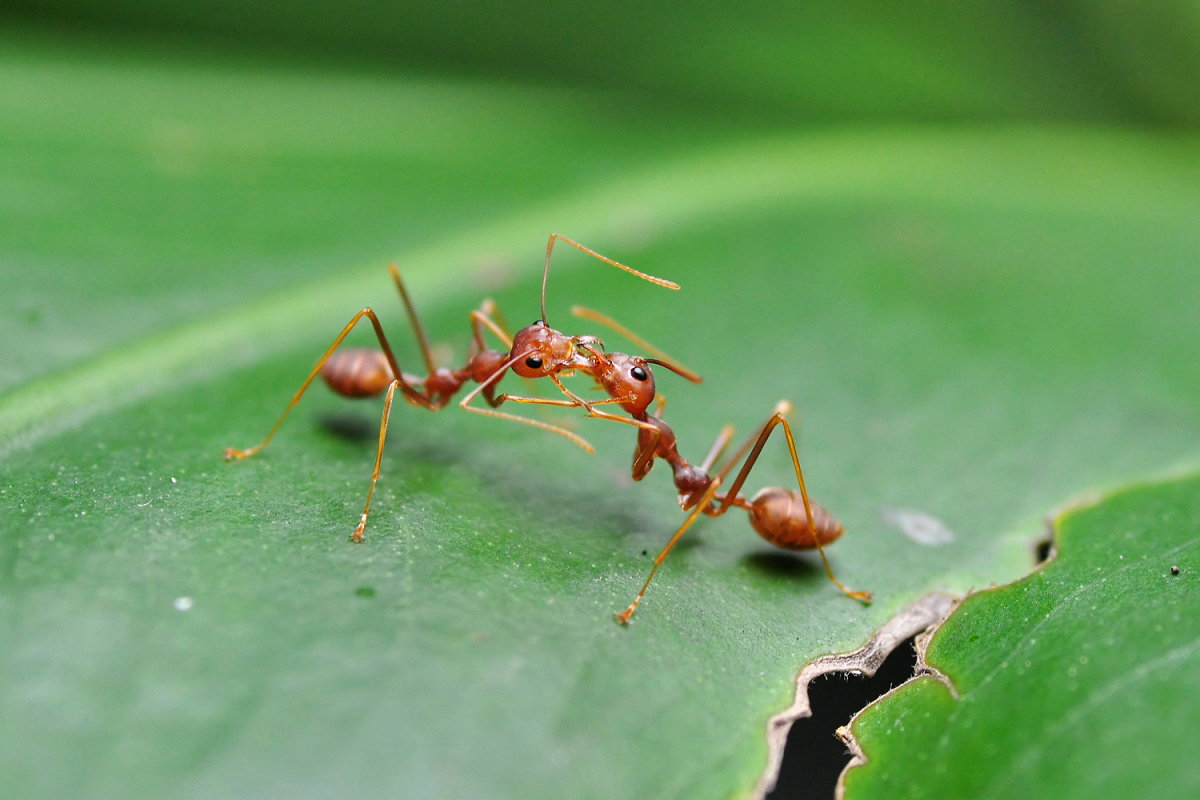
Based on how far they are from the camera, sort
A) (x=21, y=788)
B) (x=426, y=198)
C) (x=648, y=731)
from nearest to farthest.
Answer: (x=21, y=788) < (x=648, y=731) < (x=426, y=198)

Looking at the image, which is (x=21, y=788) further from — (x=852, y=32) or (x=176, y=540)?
(x=852, y=32)

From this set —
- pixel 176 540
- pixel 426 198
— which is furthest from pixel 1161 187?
pixel 176 540

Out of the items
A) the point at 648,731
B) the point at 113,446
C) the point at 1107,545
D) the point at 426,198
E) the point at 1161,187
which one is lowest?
the point at 113,446

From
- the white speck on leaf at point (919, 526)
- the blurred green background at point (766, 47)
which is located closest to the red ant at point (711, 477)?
the white speck on leaf at point (919, 526)

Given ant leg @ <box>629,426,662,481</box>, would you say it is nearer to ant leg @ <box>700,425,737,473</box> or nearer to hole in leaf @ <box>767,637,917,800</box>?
ant leg @ <box>700,425,737,473</box>

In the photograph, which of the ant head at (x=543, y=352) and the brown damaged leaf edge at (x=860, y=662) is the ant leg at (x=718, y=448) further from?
the brown damaged leaf edge at (x=860, y=662)

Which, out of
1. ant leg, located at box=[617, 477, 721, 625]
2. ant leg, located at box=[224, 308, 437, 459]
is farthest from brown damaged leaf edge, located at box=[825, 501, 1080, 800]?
ant leg, located at box=[224, 308, 437, 459]
